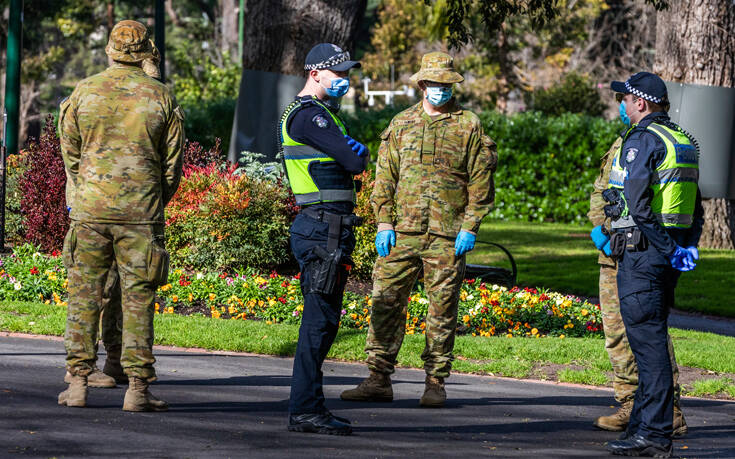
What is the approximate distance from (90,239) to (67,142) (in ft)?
2.04

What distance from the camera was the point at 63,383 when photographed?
7496 mm

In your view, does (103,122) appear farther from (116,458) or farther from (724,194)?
(724,194)

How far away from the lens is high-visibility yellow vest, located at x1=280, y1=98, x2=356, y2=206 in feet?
21.4

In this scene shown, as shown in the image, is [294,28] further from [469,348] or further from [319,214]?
[319,214]

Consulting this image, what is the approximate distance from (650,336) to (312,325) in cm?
196

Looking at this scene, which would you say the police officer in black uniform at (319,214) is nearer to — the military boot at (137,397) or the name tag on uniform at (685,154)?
the military boot at (137,397)

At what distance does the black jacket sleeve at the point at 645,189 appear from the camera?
625 centimetres

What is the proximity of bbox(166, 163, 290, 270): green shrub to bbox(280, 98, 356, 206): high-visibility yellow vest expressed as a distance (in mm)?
6208

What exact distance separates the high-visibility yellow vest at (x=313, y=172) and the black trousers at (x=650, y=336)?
175cm

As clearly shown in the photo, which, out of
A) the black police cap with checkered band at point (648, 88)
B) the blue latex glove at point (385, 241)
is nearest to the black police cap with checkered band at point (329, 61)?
the blue latex glove at point (385, 241)

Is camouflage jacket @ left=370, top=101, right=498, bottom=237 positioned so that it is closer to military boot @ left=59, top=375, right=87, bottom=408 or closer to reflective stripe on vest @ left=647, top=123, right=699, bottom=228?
reflective stripe on vest @ left=647, top=123, right=699, bottom=228

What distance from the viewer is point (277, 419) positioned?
22.2 feet

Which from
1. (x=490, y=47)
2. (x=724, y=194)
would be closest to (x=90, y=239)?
(x=724, y=194)

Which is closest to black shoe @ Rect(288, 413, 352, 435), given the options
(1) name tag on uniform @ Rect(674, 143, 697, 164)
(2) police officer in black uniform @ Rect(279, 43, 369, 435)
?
(2) police officer in black uniform @ Rect(279, 43, 369, 435)
